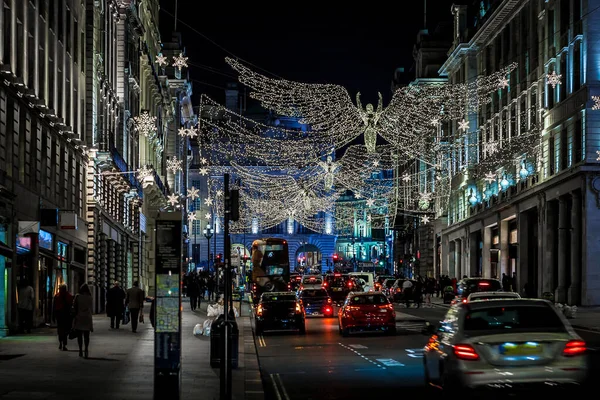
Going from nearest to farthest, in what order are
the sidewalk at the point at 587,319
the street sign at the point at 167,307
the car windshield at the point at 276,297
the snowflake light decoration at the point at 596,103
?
the street sign at the point at 167,307 → the car windshield at the point at 276,297 → the sidewalk at the point at 587,319 → the snowflake light decoration at the point at 596,103

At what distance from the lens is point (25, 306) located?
106 ft

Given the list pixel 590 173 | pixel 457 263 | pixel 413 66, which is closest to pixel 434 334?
pixel 590 173

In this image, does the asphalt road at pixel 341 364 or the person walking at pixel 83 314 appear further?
the person walking at pixel 83 314

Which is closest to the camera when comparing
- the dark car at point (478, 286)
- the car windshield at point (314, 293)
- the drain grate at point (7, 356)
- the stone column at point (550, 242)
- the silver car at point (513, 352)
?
the silver car at point (513, 352)

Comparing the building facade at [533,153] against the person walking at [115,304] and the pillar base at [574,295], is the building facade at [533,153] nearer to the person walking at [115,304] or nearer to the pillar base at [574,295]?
the pillar base at [574,295]

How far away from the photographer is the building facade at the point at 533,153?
168ft

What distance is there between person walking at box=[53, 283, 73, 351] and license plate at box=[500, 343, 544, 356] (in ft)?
49.0

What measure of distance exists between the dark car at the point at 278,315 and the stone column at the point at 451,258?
179 ft

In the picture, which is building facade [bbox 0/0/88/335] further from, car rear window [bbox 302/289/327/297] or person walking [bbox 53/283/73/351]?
car rear window [bbox 302/289/327/297]

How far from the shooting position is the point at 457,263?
8681cm

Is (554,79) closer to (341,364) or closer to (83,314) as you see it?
(341,364)

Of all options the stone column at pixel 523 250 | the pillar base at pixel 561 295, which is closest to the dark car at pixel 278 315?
the pillar base at pixel 561 295

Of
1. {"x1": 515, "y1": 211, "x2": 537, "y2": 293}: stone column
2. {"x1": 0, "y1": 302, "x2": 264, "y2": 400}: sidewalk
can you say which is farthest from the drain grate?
{"x1": 515, "y1": 211, "x2": 537, "y2": 293}: stone column

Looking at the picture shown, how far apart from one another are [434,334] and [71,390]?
5.75 m
